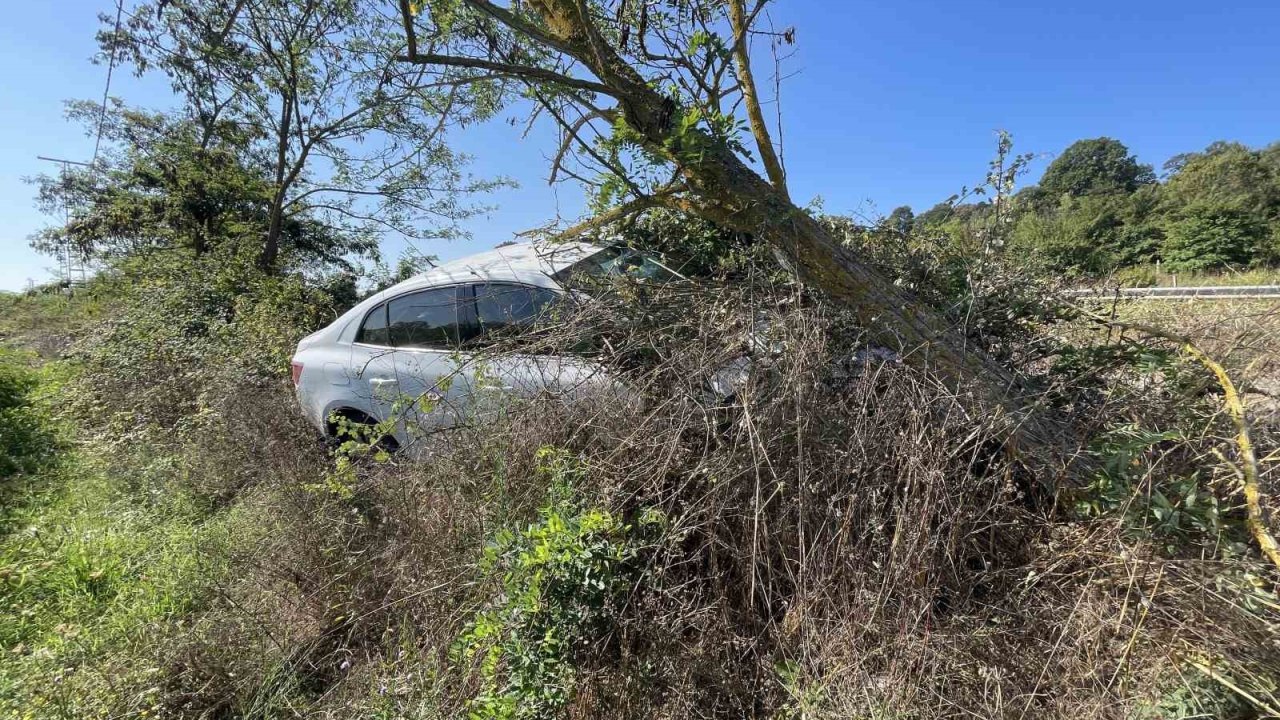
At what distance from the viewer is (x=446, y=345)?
3.41 m

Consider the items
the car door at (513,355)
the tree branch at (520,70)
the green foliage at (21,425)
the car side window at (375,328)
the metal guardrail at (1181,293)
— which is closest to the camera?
the tree branch at (520,70)

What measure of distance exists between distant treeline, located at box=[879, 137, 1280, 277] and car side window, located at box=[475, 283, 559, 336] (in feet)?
7.40

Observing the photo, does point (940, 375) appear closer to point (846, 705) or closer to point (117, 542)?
point (846, 705)

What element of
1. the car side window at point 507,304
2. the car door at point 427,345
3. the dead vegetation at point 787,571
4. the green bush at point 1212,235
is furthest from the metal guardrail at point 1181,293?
the green bush at point 1212,235

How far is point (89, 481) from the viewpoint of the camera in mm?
4164

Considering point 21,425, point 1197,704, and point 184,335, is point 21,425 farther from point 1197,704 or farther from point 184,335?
point 1197,704

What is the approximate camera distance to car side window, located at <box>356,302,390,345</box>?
151 inches

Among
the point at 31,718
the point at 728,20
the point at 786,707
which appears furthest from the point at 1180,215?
the point at 31,718

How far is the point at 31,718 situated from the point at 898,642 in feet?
9.77

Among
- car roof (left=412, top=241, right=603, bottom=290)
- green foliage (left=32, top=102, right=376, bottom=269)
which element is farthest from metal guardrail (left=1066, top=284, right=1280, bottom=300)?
green foliage (left=32, top=102, right=376, bottom=269)

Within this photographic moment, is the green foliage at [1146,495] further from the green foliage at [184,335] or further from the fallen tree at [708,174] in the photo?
the green foliage at [184,335]

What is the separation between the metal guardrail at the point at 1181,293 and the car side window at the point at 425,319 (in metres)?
3.66

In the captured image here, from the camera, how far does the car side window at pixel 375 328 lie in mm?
3846

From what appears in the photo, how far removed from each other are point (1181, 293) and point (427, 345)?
15.6 ft
